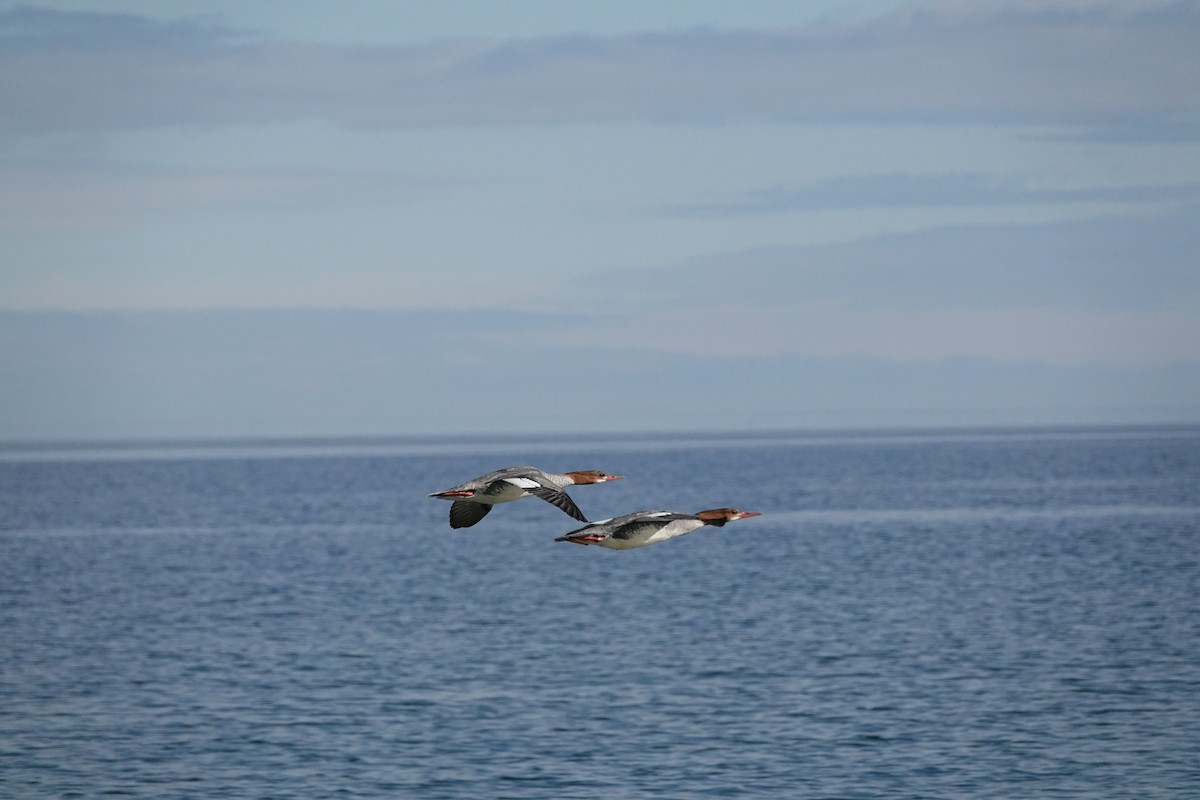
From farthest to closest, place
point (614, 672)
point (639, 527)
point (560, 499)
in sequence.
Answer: point (614, 672) → point (639, 527) → point (560, 499)

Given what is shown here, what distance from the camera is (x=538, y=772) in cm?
4091

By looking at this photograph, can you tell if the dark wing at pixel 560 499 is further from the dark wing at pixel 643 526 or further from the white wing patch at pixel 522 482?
the dark wing at pixel 643 526

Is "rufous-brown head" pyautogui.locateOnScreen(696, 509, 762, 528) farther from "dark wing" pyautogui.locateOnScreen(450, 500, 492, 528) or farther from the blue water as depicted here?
the blue water

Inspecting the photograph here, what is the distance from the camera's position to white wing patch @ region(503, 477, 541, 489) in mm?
19619

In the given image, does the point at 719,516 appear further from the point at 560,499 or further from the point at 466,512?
the point at 466,512

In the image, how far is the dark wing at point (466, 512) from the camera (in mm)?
21250

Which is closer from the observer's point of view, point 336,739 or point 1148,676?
point 336,739

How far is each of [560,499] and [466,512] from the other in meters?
3.33

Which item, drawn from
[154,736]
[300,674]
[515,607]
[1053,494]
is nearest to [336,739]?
[154,736]

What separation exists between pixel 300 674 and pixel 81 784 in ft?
55.6

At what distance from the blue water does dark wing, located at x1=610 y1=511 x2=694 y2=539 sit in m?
20.1

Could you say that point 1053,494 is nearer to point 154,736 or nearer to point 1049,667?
point 1049,667

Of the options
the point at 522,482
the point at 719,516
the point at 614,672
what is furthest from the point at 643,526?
the point at 614,672

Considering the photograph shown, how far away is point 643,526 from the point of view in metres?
20.1
